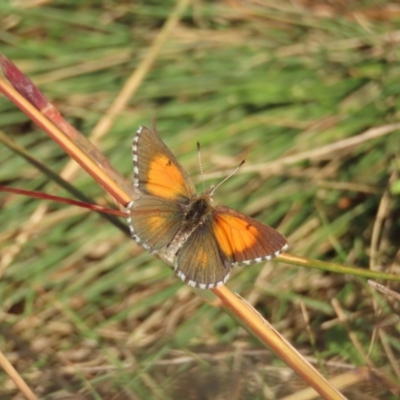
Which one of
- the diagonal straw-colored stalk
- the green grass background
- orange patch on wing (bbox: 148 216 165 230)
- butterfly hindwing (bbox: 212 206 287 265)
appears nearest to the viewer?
the diagonal straw-colored stalk

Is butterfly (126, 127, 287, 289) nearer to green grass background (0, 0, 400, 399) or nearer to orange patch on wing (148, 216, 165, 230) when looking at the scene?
orange patch on wing (148, 216, 165, 230)

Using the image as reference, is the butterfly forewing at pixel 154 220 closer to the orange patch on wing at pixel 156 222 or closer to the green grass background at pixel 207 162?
the orange patch on wing at pixel 156 222

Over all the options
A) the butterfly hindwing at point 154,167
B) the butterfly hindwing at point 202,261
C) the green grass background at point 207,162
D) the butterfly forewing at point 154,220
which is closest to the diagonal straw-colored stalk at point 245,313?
the butterfly hindwing at point 202,261

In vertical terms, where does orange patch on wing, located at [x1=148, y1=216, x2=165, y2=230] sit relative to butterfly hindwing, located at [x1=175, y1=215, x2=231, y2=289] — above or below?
above

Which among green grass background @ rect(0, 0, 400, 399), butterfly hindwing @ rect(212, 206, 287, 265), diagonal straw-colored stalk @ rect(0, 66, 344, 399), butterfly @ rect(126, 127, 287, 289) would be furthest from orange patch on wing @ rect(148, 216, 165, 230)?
green grass background @ rect(0, 0, 400, 399)

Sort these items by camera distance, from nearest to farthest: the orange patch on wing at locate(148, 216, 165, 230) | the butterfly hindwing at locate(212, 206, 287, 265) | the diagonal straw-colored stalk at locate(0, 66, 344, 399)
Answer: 1. the diagonal straw-colored stalk at locate(0, 66, 344, 399)
2. the butterfly hindwing at locate(212, 206, 287, 265)
3. the orange patch on wing at locate(148, 216, 165, 230)

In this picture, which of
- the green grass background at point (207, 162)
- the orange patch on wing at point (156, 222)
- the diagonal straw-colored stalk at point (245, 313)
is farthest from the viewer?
the green grass background at point (207, 162)

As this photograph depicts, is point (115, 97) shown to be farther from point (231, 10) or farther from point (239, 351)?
point (239, 351)

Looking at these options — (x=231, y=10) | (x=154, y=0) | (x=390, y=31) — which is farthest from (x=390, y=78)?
(x=154, y=0)

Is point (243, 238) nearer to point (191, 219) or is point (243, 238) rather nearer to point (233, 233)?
point (233, 233)
